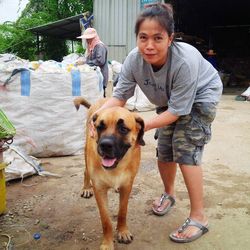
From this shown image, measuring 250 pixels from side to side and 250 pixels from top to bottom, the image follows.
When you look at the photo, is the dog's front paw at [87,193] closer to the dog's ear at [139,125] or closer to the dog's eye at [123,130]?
the dog's ear at [139,125]

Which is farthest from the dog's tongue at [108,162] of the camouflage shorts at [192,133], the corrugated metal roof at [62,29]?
the corrugated metal roof at [62,29]

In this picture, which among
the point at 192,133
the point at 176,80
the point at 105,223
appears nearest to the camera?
the point at 176,80

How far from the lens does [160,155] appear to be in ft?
10.1

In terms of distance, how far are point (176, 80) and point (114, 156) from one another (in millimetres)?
702

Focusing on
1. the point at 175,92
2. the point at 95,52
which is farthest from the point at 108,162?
the point at 95,52

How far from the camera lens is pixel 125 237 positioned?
107 inches

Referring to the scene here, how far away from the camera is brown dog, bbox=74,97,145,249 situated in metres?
2.33

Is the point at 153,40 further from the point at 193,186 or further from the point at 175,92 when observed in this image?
the point at 193,186

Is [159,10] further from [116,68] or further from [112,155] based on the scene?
[116,68]

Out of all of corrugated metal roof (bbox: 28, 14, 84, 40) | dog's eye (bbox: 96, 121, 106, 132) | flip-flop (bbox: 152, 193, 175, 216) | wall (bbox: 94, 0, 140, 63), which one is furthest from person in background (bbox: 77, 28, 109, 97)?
corrugated metal roof (bbox: 28, 14, 84, 40)

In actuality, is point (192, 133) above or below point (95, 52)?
below

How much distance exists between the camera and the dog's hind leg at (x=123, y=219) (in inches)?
107

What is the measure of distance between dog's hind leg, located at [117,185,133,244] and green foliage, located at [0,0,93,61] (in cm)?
1277

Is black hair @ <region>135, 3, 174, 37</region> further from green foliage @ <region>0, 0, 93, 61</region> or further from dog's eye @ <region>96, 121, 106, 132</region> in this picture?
green foliage @ <region>0, 0, 93, 61</region>
